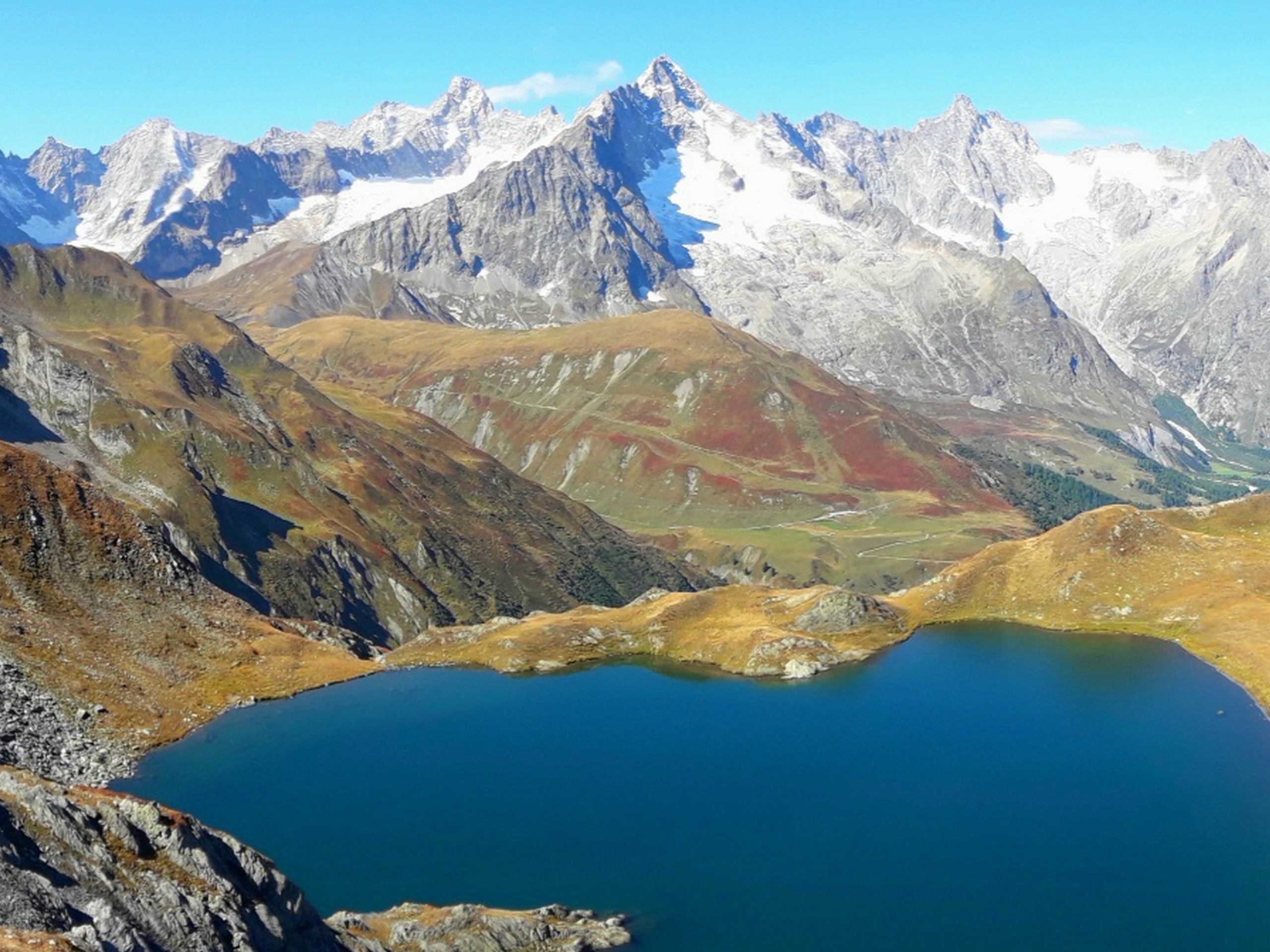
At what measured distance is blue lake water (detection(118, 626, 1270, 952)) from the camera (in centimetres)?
8481

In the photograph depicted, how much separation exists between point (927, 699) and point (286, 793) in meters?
75.6

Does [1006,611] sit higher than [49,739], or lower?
higher

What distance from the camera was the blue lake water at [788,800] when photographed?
278 ft

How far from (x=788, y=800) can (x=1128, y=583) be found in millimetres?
93974

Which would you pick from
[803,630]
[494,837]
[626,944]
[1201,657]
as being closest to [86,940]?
[626,944]

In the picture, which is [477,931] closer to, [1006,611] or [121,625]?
[121,625]

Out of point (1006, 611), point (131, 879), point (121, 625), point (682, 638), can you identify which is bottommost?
point (131, 879)

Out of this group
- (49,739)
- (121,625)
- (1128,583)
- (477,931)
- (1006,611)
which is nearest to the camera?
(477,931)

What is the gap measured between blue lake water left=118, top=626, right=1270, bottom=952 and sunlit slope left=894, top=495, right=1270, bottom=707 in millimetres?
16215

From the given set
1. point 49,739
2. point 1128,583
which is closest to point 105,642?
point 49,739

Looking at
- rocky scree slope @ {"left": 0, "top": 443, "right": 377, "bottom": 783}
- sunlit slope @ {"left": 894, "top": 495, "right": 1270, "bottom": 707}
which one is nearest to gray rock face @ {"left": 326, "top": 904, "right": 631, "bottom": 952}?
rocky scree slope @ {"left": 0, "top": 443, "right": 377, "bottom": 783}

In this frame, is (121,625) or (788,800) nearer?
(788,800)

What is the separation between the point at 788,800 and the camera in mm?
105250

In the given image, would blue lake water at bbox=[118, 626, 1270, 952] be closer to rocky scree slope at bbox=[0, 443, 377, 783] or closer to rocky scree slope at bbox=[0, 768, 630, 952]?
rocky scree slope at bbox=[0, 443, 377, 783]
